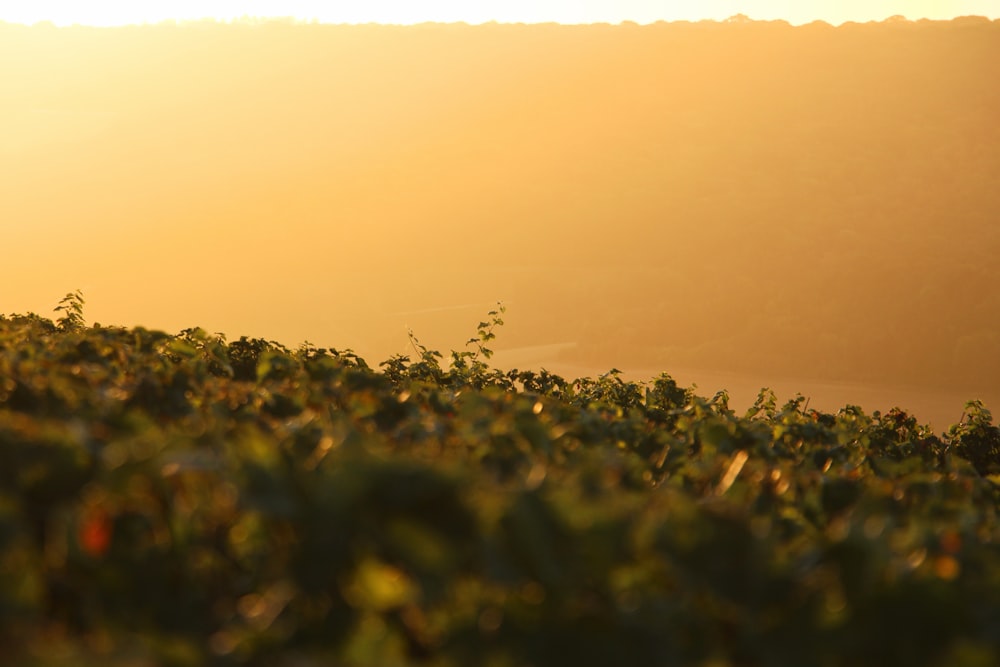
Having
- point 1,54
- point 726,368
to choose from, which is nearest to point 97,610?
point 726,368

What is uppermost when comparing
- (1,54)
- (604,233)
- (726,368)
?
(1,54)

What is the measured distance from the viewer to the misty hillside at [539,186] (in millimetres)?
61312

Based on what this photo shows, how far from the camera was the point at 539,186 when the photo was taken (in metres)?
78.5

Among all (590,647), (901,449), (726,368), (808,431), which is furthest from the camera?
(726,368)

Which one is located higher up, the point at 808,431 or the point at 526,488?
the point at 526,488

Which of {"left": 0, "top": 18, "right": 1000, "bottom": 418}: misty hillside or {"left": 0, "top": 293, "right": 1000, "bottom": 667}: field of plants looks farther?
{"left": 0, "top": 18, "right": 1000, "bottom": 418}: misty hillside

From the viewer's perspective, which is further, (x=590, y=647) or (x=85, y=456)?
(x=85, y=456)

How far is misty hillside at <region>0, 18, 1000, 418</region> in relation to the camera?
61.3 meters

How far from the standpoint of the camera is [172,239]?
7469 centimetres

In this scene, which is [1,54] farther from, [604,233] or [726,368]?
[726,368]

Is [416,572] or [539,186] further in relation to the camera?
[539,186]

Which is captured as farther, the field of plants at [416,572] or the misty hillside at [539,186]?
the misty hillside at [539,186]

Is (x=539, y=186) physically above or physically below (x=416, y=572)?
below

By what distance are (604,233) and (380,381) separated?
67641mm
